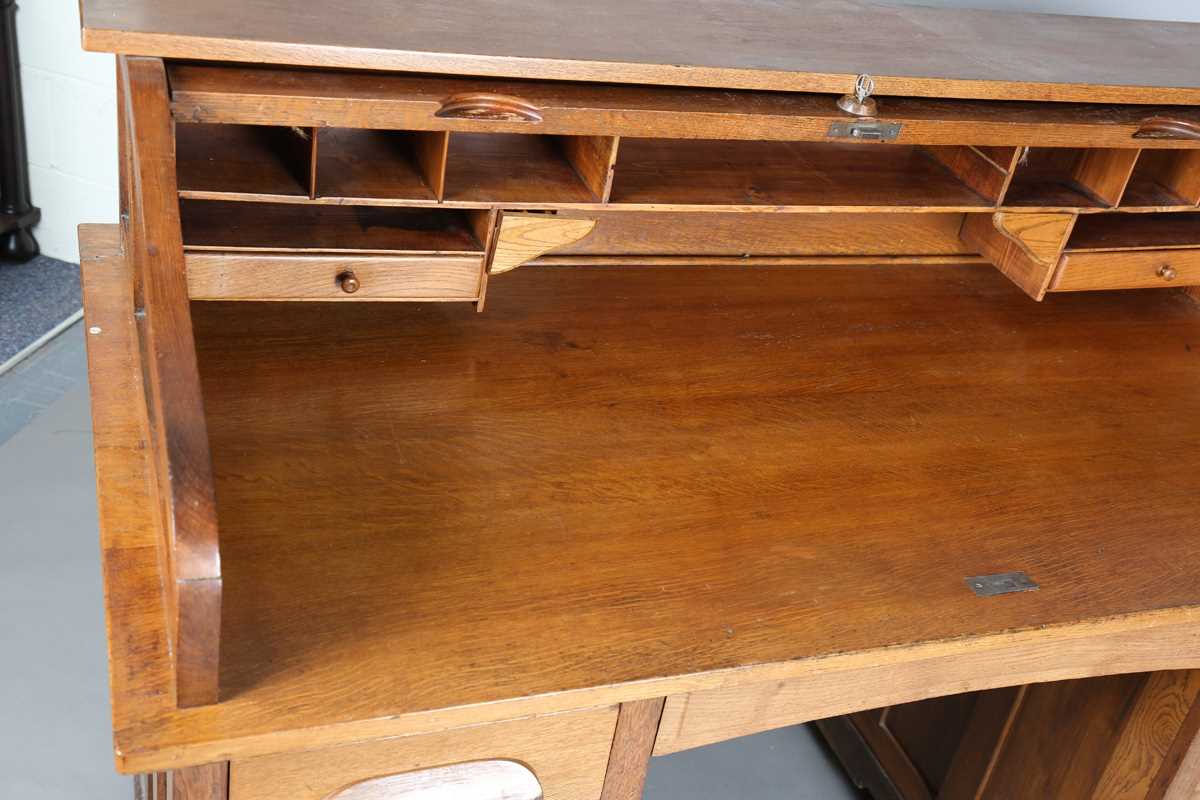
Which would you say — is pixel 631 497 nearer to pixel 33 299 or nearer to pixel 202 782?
pixel 202 782

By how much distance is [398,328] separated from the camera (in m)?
1.63

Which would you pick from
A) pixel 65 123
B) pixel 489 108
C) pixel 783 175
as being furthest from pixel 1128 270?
pixel 65 123

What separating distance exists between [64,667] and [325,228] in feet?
3.73

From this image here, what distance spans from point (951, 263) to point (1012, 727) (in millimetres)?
765

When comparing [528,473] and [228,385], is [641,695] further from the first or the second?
[228,385]

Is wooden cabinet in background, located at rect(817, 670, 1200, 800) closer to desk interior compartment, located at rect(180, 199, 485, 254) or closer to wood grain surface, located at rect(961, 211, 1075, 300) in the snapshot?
wood grain surface, located at rect(961, 211, 1075, 300)

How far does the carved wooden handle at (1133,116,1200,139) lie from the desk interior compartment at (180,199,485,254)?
88 cm

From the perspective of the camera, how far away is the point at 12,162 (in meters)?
3.11

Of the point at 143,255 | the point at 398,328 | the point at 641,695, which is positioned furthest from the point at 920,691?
the point at 143,255

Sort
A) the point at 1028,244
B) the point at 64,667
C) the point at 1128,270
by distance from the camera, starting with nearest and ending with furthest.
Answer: the point at 1028,244 → the point at 1128,270 → the point at 64,667

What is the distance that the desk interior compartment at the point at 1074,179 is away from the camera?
1671 mm

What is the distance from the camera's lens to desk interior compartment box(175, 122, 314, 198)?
128 centimetres

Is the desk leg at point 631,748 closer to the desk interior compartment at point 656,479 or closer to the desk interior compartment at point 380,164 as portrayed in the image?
the desk interior compartment at point 656,479

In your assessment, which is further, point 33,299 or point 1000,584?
point 33,299
